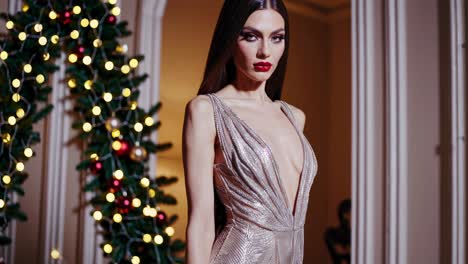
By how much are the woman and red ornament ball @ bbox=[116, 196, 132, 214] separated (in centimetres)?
202

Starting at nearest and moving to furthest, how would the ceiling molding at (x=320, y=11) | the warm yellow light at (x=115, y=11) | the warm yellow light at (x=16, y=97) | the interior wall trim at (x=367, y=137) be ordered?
the interior wall trim at (x=367, y=137), the warm yellow light at (x=16, y=97), the warm yellow light at (x=115, y=11), the ceiling molding at (x=320, y=11)

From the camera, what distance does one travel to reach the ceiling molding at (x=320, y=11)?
235 inches

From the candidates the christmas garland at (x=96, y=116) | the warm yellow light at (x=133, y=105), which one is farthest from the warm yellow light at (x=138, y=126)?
the warm yellow light at (x=133, y=105)

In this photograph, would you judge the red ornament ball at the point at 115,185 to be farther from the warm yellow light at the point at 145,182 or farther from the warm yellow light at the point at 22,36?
the warm yellow light at the point at 22,36

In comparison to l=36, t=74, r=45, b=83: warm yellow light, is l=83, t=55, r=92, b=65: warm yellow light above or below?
above

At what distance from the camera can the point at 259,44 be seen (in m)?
1.48

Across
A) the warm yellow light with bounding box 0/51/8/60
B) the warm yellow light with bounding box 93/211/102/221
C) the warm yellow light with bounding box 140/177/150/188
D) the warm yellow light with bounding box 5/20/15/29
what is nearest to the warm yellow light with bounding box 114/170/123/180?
the warm yellow light with bounding box 140/177/150/188

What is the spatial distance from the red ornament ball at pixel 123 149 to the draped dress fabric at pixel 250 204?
2.11m

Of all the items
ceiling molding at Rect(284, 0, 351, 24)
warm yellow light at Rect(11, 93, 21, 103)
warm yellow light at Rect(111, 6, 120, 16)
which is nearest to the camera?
warm yellow light at Rect(11, 93, 21, 103)

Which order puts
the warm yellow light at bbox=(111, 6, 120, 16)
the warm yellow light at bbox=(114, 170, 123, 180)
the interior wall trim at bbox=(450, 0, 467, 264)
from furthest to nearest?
the warm yellow light at bbox=(111, 6, 120, 16) → the warm yellow light at bbox=(114, 170, 123, 180) → the interior wall trim at bbox=(450, 0, 467, 264)

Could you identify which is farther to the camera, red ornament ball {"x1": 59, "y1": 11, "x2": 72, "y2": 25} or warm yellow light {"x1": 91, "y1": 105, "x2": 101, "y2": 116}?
red ornament ball {"x1": 59, "y1": 11, "x2": 72, "y2": 25}

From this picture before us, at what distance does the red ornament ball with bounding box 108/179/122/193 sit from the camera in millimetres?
3455

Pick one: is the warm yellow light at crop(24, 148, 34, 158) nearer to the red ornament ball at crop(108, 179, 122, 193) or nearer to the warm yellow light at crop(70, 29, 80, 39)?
the red ornament ball at crop(108, 179, 122, 193)

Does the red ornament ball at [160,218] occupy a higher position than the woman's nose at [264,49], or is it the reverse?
the woman's nose at [264,49]
